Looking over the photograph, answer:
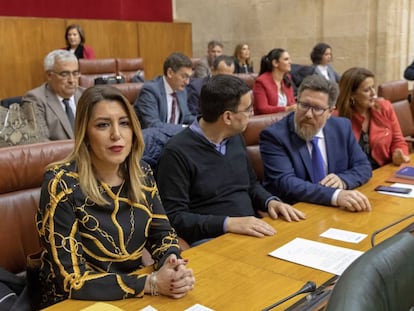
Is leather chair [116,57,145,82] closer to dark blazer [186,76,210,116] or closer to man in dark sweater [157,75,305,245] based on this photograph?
dark blazer [186,76,210,116]

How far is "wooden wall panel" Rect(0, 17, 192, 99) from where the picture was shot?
6.48m

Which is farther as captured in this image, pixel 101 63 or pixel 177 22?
pixel 177 22

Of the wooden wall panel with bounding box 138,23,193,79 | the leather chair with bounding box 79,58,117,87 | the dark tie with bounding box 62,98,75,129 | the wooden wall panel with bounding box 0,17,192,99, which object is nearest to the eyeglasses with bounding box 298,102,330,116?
the dark tie with bounding box 62,98,75,129

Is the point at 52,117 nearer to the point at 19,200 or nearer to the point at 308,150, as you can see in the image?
the point at 19,200

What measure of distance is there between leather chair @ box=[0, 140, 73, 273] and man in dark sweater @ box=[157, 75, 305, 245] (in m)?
0.51

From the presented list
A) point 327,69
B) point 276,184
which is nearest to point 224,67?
point 327,69

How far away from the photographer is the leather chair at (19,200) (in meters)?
1.77

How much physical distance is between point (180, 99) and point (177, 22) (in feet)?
16.8

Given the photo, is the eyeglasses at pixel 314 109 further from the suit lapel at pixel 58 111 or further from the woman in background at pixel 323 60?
the woman in background at pixel 323 60

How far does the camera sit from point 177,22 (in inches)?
348

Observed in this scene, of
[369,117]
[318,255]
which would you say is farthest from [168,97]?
[318,255]

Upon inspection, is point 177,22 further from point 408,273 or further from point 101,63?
point 408,273

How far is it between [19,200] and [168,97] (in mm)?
2357

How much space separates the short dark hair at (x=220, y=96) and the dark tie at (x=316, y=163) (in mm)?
482
